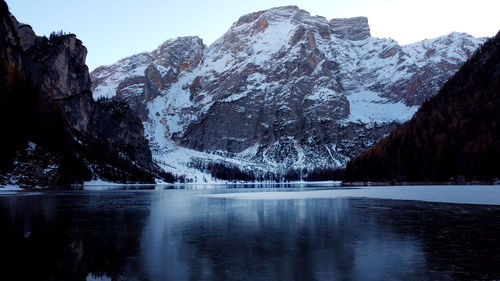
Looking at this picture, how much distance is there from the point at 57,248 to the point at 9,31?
118224 mm

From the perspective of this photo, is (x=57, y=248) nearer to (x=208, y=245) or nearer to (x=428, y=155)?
(x=208, y=245)

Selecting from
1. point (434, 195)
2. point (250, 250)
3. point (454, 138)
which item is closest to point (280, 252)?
point (250, 250)

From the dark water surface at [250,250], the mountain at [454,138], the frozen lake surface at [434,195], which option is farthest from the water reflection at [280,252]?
the mountain at [454,138]

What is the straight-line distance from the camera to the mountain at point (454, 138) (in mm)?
85500

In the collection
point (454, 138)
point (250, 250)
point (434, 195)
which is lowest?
point (434, 195)

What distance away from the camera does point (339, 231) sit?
68.6ft

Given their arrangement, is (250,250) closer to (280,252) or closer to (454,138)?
(280,252)

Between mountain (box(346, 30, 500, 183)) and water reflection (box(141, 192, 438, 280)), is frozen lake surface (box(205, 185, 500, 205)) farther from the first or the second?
water reflection (box(141, 192, 438, 280))

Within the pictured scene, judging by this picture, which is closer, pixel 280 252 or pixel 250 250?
pixel 280 252

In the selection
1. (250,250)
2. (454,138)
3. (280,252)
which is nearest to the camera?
(280,252)

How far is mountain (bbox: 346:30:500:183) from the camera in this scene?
281 ft

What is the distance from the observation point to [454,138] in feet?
315

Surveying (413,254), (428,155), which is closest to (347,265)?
(413,254)

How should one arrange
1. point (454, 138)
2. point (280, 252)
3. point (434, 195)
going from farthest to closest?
point (454, 138)
point (434, 195)
point (280, 252)
